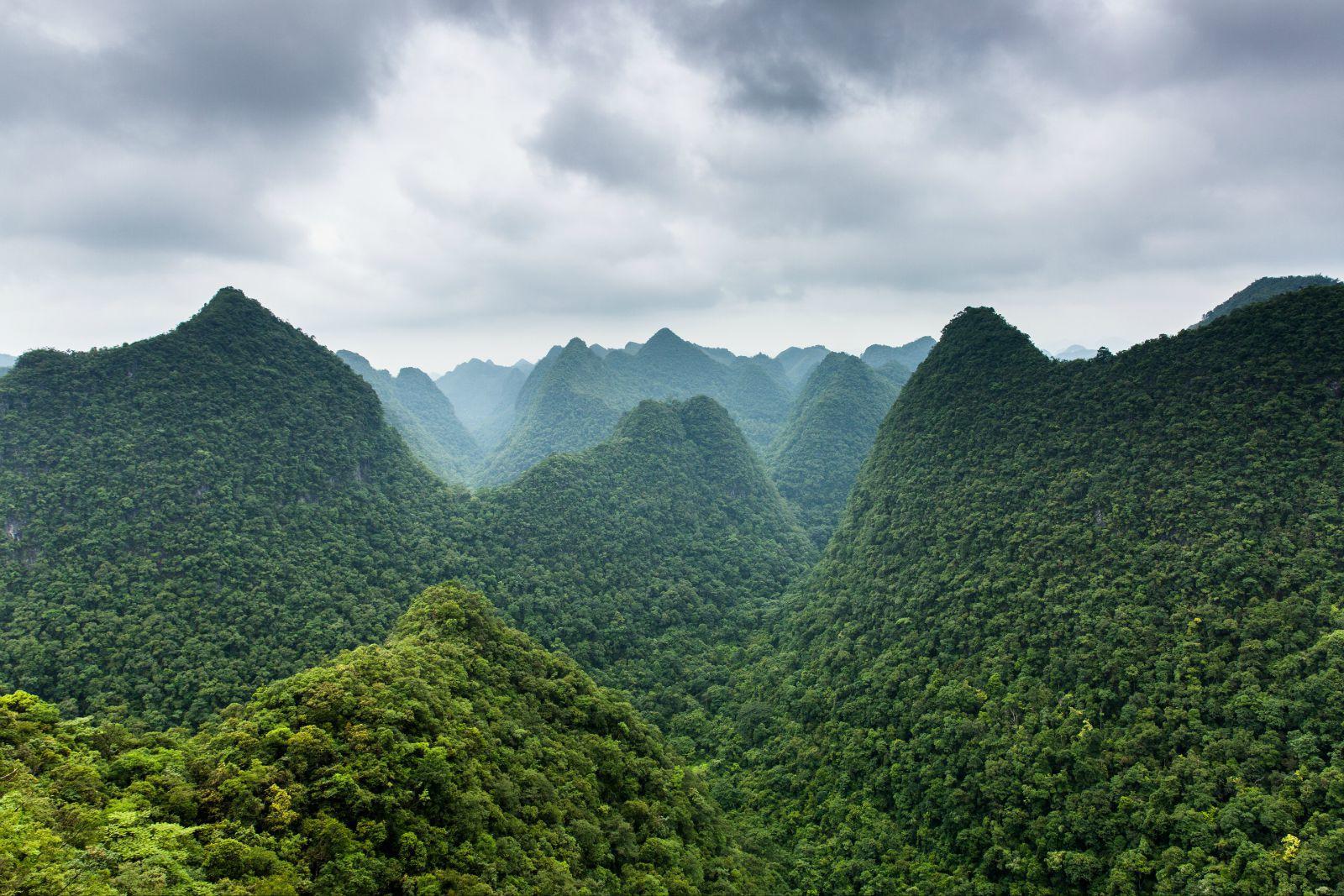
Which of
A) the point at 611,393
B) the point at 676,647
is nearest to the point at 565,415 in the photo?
the point at 611,393

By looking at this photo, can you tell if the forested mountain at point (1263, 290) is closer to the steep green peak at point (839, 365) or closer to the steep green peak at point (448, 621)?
the steep green peak at point (839, 365)

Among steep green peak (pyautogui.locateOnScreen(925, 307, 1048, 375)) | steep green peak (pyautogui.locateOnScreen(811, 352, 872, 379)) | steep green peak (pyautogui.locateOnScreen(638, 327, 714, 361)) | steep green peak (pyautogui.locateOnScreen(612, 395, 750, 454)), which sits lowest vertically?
steep green peak (pyautogui.locateOnScreen(612, 395, 750, 454))

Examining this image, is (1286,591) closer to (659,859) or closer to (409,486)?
(659,859)

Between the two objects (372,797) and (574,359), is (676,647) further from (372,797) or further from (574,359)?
(574,359)

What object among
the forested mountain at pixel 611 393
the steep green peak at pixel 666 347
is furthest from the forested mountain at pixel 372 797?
the steep green peak at pixel 666 347

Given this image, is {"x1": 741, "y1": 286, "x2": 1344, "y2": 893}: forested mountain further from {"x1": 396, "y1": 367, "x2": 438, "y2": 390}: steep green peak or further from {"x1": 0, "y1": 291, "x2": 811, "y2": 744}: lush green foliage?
{"x1": 396, "y1": 367, "x2": 438, "y2": 390}: steep green peak

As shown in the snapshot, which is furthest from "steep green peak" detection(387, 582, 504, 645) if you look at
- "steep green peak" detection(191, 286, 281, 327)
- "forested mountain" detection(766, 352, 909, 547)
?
"forested mountain" detection(766, 352, 909, 547)
